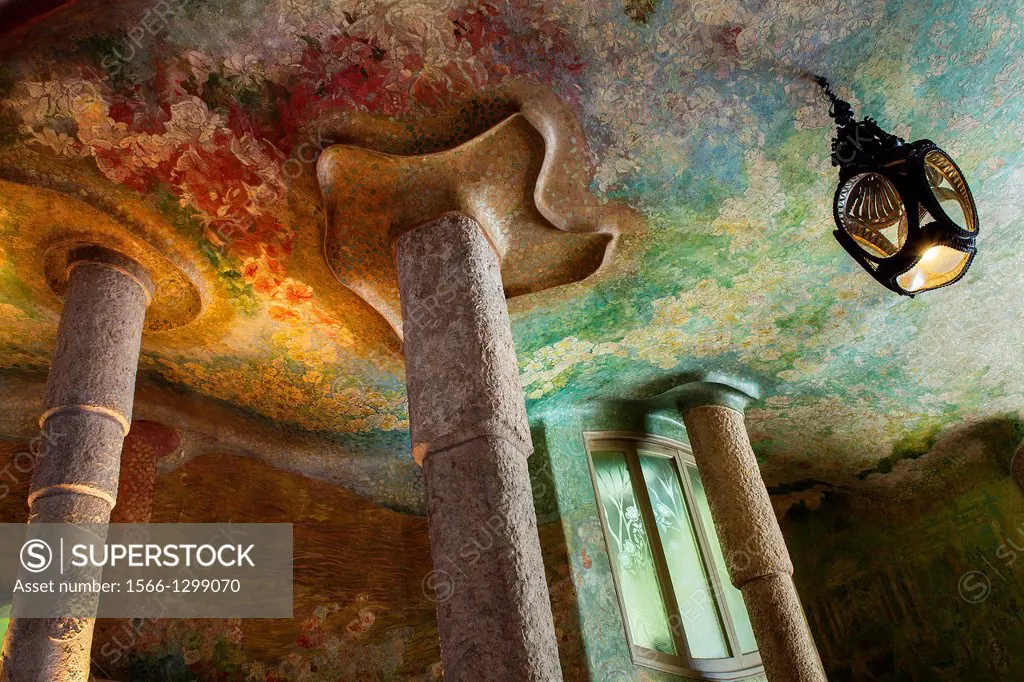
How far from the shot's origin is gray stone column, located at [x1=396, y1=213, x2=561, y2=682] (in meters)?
2.80

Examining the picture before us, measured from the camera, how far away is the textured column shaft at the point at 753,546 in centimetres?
562

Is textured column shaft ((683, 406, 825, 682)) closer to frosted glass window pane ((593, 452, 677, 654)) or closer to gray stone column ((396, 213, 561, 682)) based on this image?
frosted glass window pane ((593, 452, 677, 654))

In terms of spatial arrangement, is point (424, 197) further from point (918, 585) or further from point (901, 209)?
point (918, 585)

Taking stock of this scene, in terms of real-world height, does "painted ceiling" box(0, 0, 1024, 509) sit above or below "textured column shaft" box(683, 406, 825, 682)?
above

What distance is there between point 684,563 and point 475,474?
14.2 ft

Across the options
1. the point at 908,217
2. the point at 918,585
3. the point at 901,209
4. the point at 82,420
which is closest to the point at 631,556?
the point at 901,209

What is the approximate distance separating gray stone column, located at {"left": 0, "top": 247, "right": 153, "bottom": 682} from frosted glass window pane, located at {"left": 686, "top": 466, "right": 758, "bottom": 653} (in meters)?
4.69

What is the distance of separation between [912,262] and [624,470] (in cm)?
394

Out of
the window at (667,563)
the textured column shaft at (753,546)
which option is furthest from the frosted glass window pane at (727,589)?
the textured column shaft at (753,546)

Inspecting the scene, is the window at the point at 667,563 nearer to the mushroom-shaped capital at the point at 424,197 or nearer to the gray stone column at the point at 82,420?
the mushroom-shaped capital at the point at 424,197

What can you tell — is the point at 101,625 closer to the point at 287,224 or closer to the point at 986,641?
the point at 287,224

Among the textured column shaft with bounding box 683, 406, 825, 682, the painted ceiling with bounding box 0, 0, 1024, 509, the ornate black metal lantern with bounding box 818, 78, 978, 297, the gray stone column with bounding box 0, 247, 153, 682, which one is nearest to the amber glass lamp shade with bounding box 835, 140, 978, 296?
the ornate black metal lantern with bounding box 818, 78, 978, 297

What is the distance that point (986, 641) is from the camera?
7918 mm

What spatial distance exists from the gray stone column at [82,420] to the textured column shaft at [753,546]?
178 inches
